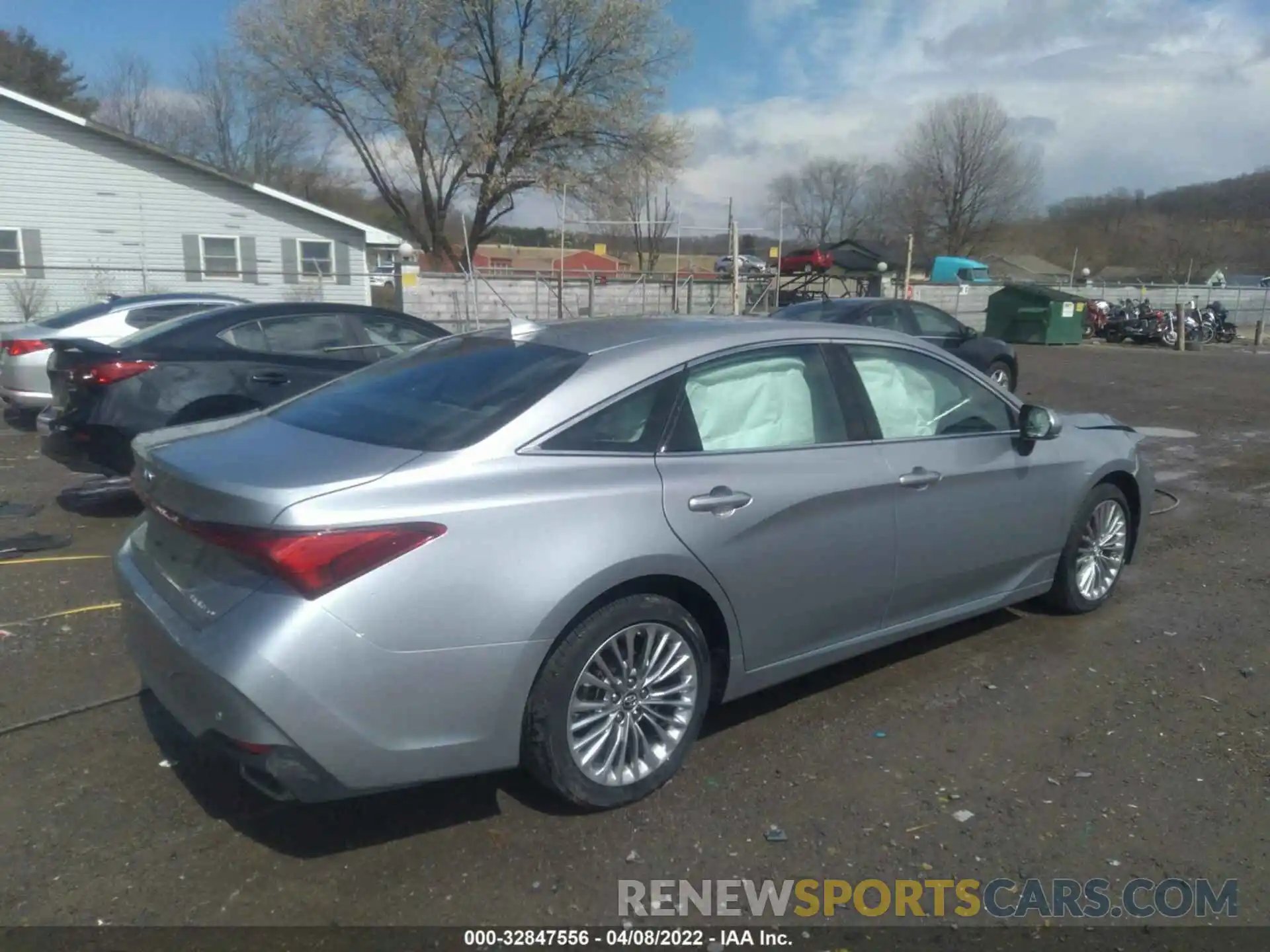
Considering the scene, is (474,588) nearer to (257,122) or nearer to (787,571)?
(787,571)

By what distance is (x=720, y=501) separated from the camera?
346cm

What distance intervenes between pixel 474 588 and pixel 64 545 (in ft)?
14.7

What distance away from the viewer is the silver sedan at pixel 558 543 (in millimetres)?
2764

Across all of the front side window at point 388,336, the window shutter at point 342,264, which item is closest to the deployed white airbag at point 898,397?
the front side window at point 388,336

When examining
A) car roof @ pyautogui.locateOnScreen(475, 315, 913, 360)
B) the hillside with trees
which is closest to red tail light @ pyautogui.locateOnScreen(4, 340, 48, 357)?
car roof @ pyautogui.locateOnScreen(475, 315, 913, 360)

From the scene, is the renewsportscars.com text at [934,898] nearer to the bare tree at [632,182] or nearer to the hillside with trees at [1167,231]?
the bare tree at [632,182]

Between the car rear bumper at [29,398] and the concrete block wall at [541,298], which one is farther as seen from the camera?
the concrete block wall at [541,298]

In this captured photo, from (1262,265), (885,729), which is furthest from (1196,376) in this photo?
(1262,265)

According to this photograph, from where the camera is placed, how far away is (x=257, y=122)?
160ft

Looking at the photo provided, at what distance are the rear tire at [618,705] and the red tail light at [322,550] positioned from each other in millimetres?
604

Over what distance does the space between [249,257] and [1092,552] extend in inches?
1001

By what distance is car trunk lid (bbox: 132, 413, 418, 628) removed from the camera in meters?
2.83

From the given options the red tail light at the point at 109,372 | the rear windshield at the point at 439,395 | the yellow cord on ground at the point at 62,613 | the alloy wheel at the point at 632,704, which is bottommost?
the yellow cord on ground at the point at 62,613

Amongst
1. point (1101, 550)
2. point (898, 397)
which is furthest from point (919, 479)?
point (1101, 550)
